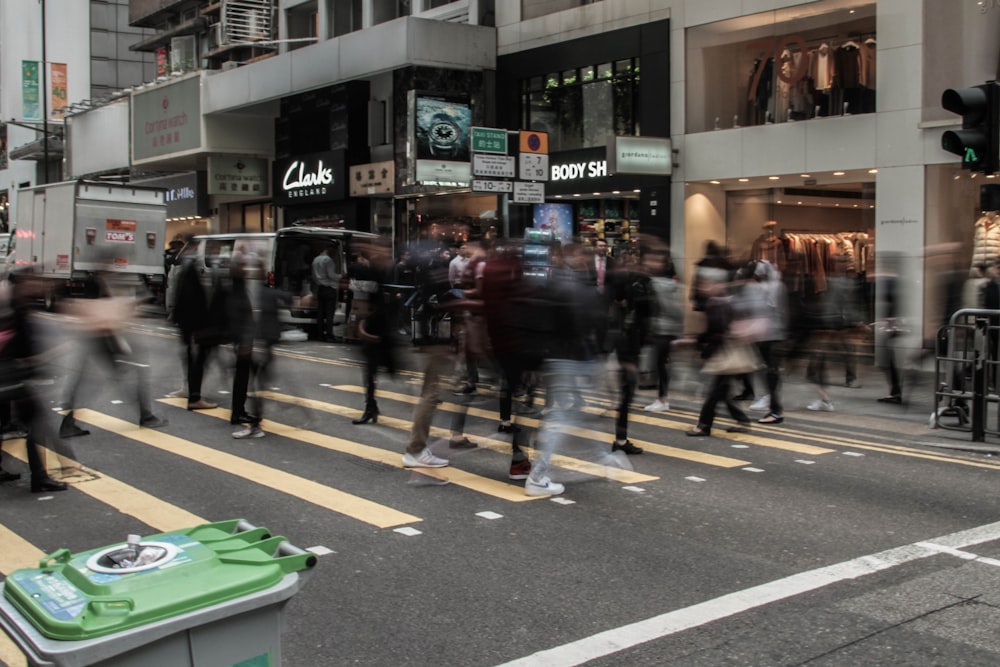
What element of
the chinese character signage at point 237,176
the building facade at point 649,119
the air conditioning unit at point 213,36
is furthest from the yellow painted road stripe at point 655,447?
the air conditioning unit at point 213,36

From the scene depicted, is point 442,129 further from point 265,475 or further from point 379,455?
point 265,475

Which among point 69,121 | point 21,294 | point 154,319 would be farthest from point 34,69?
point 21,294

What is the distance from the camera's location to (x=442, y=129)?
24750 mm

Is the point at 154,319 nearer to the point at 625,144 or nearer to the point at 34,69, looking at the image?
the point at 625,144

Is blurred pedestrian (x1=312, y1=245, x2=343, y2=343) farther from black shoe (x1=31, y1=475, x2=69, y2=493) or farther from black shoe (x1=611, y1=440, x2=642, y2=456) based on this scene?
black shoe (x1=31, y1=475, x2=69, y2=493)

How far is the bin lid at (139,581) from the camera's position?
2658 millimetres

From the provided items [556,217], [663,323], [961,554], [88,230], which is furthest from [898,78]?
[88,230]

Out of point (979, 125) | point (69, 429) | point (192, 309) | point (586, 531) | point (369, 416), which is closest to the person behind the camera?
point (586, 531)

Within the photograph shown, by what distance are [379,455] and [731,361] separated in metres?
3.62

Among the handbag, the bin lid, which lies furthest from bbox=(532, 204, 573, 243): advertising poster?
the bin lid

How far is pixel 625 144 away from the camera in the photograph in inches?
778

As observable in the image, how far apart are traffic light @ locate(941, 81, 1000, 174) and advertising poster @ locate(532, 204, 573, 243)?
1365 centimetres

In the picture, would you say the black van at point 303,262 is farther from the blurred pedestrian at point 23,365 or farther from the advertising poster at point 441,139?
the blurred pedestrian at point 23,365

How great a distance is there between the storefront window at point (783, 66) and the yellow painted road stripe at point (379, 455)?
38.0 ft
